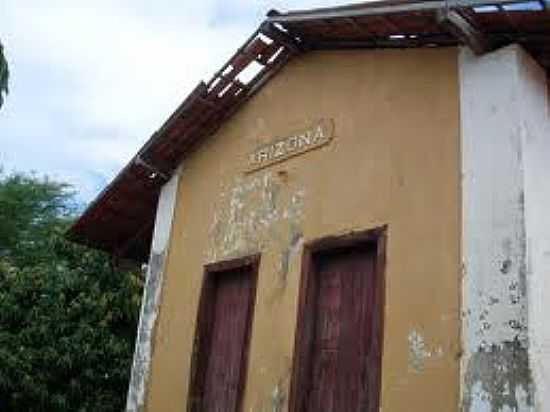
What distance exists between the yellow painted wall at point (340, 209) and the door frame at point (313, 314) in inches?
3.2

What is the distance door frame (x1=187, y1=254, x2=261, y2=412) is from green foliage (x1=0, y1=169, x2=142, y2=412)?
14.7 feet

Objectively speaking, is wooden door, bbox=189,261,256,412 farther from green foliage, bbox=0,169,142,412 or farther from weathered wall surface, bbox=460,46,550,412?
green foliage, bbox=0,169,142,412

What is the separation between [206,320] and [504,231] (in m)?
4.17

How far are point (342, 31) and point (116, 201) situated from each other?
444cm

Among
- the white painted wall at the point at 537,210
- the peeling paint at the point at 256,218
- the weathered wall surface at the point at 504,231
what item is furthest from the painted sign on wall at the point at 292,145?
the white painted wall at the point at 537,210

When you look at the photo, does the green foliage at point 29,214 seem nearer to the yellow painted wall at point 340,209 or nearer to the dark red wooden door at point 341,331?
the yellow painted wall at point 340,209

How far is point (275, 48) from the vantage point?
8859 mm

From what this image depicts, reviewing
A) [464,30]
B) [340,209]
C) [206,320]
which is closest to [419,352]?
[340,209]

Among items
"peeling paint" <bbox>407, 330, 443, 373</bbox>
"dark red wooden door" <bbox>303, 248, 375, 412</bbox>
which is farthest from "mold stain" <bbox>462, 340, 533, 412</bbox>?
"dark red wooden door" <bbox>303, 248, 375, 412</bbox>

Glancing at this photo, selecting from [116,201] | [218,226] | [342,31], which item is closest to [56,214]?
[116,201]

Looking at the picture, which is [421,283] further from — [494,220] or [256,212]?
[256,212]

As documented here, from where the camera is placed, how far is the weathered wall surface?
18.2ft

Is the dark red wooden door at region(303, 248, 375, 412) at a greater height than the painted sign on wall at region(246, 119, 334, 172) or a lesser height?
lesser

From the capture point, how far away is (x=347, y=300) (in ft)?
24.1
